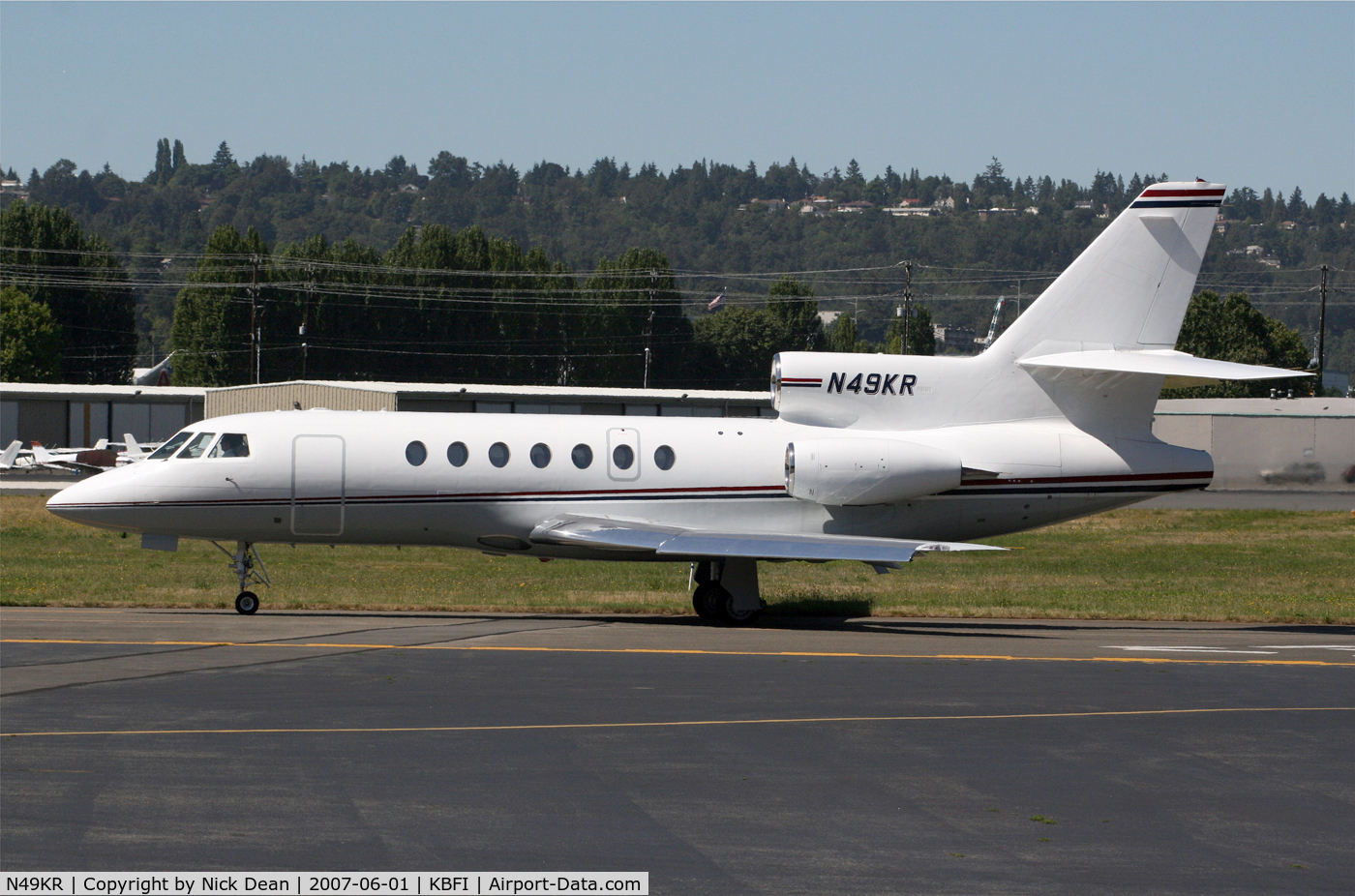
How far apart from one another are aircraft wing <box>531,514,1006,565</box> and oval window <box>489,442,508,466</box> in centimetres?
117

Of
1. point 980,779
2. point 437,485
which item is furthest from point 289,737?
point 437,485

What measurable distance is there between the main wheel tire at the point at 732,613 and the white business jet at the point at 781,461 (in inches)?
1.8

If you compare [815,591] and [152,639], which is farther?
[815,591]

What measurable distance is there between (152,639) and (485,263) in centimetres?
11927

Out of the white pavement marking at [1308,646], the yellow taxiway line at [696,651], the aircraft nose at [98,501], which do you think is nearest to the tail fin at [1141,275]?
the white pavement marking at [1308,646]

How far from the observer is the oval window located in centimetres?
2309

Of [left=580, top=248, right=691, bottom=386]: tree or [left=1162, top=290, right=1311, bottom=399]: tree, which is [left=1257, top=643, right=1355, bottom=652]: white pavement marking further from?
[left=1162, top=290, right=1311, bottom=399]: tree

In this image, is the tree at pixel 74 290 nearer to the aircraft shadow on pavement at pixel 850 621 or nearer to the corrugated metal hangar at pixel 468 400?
the corrugated metal hangar at pixel 468 400

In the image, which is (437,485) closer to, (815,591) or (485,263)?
(815,591)

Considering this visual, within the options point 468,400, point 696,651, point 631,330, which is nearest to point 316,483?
point 696,651

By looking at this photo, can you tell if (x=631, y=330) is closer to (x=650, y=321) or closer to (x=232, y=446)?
(x=650, y=321)

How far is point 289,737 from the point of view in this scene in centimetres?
Result: 1265

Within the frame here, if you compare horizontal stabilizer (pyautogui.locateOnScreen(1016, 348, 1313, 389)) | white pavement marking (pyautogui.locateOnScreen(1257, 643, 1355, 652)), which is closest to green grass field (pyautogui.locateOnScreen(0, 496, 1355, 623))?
white pavement marking (pyautogui.locateOnScreen(1257, 643, 1355, 652))

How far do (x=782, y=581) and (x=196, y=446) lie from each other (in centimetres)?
1232
